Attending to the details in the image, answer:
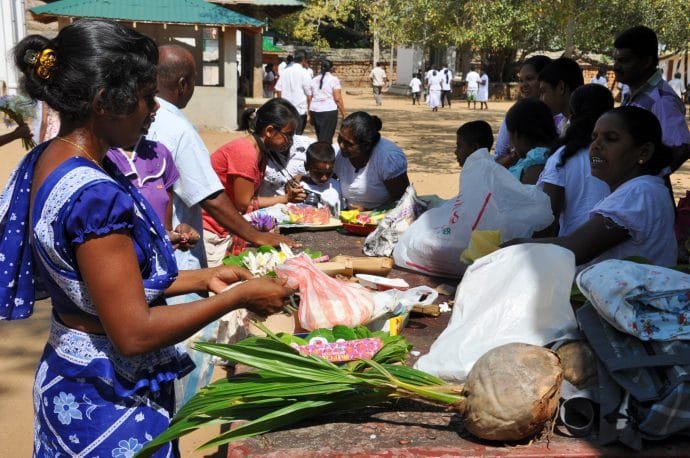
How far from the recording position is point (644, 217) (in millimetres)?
2982

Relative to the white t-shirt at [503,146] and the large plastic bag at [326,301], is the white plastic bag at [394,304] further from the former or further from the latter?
the white t-shirt at [503,146]

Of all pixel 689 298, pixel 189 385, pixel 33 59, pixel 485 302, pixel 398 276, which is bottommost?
pixel 189 385

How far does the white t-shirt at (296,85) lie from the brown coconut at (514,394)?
36.4ft

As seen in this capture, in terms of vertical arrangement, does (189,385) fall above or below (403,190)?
below

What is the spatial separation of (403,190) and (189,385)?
8.76ft

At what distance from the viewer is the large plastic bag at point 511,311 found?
8.41 feet

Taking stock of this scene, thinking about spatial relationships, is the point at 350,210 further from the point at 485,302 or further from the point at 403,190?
the point at 485,302

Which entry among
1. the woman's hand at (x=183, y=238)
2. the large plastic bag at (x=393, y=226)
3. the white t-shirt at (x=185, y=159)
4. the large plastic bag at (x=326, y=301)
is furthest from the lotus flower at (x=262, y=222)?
the woman's hand at (x=183, y=238)

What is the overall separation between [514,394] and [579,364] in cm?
32

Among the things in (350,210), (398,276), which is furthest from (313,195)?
(398,276)

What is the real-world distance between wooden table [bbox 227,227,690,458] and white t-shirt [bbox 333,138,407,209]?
3.10 metres

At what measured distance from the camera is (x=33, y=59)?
1.69 metres

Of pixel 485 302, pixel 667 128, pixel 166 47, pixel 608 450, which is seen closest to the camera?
pixel 608 450

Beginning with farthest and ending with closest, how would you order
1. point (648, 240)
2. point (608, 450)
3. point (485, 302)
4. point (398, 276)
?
point (398, 276) → point (648, 240) → point (485, 302) → point (608, 450)
